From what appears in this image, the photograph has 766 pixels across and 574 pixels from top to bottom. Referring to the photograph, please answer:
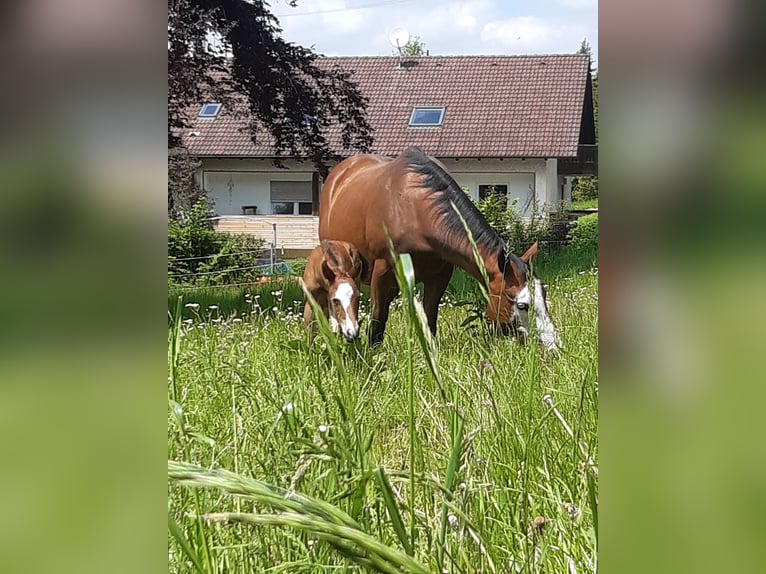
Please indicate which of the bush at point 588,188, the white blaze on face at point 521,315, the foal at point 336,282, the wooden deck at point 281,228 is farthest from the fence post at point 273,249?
the bush at point 588,188

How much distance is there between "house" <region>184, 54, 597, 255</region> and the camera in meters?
1.76

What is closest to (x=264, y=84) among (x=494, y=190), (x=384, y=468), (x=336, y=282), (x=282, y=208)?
(x=282, y=208)

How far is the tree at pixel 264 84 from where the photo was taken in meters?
2.12

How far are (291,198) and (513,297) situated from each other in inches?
37.4

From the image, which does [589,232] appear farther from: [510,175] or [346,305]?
[510,175]

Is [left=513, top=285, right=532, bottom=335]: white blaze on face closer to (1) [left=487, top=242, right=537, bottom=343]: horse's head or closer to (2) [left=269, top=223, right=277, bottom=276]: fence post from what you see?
(1) [left=487, top=242, right=537, bottom=343]: horse's head

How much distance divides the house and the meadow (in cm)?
83

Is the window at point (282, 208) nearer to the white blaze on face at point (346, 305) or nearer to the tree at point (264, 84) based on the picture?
the tree at point (264, 84)

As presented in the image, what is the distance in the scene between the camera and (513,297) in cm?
143
